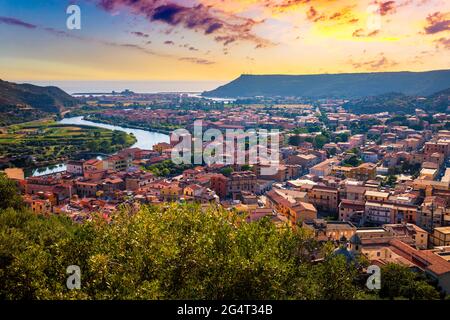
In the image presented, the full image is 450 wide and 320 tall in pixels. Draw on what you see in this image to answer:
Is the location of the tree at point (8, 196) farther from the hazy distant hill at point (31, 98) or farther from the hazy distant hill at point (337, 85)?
the hazy distant hill at point (337, 85)

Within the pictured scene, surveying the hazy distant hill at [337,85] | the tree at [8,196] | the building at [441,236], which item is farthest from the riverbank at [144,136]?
the hazy distant hill at [337,85]

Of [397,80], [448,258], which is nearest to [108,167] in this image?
[448,258]

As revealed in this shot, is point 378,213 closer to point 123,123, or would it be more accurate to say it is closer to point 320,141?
point 320,141

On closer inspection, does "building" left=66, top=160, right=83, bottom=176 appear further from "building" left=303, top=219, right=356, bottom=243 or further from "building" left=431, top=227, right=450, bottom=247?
"building" left=431, top=227, right=450, bottom=247

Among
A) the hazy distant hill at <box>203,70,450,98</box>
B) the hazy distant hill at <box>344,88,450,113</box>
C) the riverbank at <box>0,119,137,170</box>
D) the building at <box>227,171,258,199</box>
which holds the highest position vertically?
the hazy distant hill at <box>203,70,450,98</box>

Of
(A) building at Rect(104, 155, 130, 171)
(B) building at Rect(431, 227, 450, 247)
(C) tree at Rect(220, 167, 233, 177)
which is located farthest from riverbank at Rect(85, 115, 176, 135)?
(B) building at Rect(431, 227, 450, 247)

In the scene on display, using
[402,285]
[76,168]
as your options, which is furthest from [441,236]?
[76,168]

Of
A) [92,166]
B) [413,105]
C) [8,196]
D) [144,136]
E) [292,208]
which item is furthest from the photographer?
[413,105]
